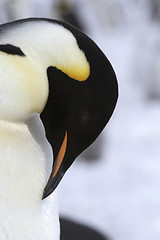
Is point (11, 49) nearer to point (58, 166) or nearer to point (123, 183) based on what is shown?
point (58, 166)

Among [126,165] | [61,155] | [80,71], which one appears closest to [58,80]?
[80,71]

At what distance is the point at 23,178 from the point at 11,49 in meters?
0.27

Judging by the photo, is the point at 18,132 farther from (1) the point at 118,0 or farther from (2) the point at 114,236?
(1) the point at 118,0

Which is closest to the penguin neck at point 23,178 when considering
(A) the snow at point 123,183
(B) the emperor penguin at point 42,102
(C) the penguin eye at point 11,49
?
(B) the emperor penguin at point 42,102

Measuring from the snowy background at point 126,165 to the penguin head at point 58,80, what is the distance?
57.7 inches

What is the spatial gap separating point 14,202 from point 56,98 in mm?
240

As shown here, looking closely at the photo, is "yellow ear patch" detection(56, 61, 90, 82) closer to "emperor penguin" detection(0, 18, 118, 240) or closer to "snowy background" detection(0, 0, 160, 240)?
"emperor penguin" detection(0, 18, 118, 240)

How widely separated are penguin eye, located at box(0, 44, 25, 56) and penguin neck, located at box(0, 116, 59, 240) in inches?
5.7

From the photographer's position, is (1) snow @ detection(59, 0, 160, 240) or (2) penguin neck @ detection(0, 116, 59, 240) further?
(1) snow @ detection(59, 0, 160, 240)

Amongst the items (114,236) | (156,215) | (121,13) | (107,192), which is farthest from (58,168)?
(121,13)

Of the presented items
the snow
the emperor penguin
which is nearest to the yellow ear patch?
the emperor penguin

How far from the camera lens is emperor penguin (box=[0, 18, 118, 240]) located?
4.02ft

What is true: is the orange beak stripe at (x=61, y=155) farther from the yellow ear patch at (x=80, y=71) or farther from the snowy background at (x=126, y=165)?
the snowy background at (x=126, y=165)

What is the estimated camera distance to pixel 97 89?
122 cm
